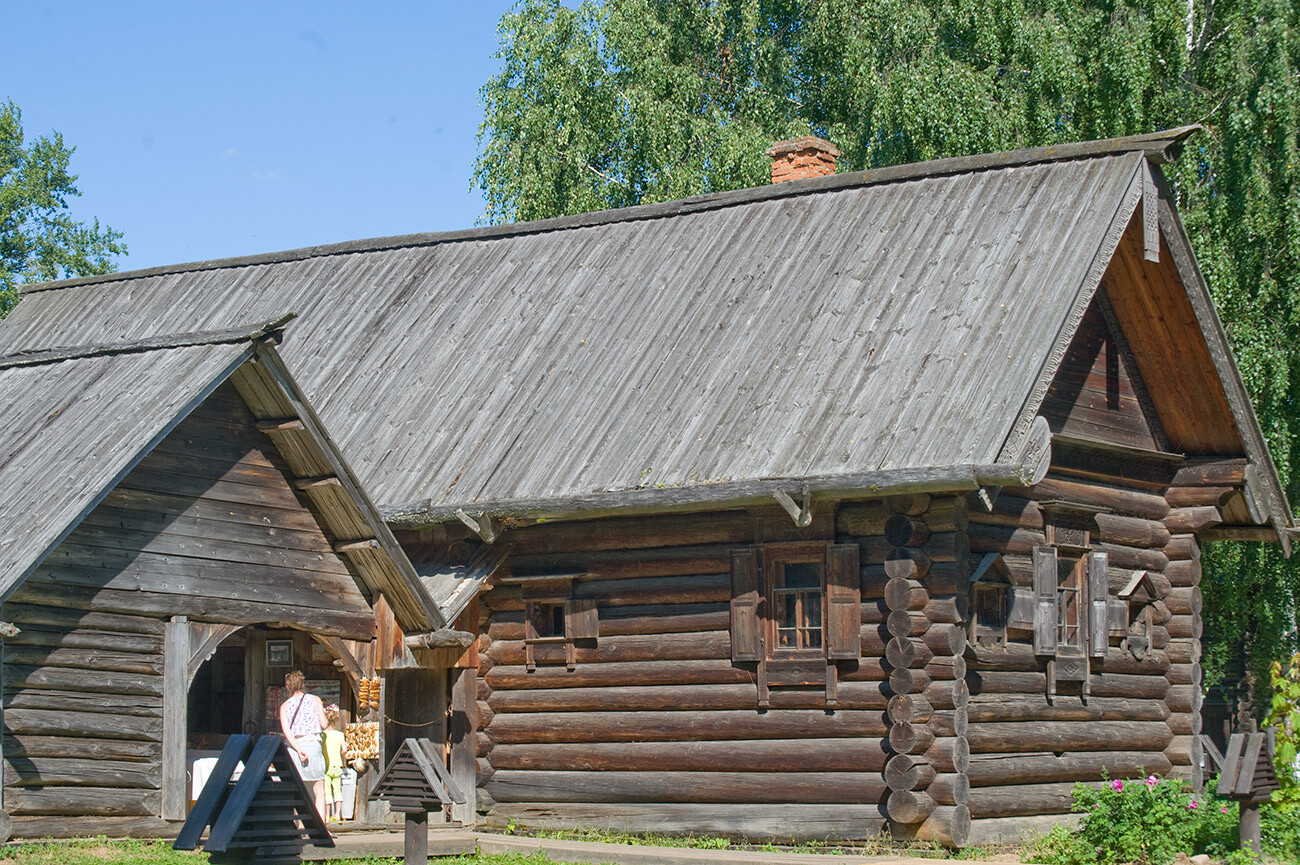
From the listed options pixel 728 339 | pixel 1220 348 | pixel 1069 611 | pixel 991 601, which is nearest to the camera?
pixel 991 601

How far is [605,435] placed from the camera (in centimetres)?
1694

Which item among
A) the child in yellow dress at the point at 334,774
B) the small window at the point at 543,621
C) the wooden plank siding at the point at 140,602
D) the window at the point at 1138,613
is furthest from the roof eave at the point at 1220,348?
the child in yellow dress at the point at 334,774

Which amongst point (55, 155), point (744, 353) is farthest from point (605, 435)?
point (55, 155)

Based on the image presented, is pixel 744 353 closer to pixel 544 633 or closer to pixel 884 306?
pixel 884 306

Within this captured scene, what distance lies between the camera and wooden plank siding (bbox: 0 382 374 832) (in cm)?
1248

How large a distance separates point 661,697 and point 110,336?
1095cm

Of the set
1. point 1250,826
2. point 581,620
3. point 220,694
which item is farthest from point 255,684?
point 1250,826

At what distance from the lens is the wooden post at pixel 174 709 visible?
13.2m

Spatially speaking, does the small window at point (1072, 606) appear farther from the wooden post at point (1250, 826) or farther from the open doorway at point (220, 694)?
the open doorway at point (220, 694)

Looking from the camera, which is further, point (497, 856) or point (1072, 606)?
point (1072, 606)

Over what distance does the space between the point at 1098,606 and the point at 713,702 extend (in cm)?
406

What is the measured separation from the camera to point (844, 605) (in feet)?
49.2

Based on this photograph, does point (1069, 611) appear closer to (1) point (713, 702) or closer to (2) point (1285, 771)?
(1) point (713, 702)

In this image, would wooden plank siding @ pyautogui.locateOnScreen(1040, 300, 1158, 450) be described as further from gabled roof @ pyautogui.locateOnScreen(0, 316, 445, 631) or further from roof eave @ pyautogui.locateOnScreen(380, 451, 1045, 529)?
gabled roof @ pyautogui.locateOnScreen(0, 316, 445, 631)
